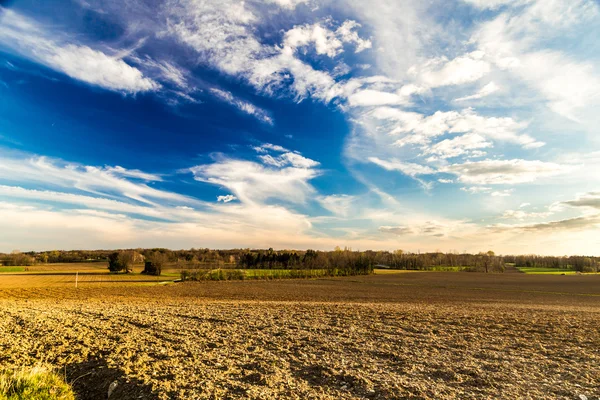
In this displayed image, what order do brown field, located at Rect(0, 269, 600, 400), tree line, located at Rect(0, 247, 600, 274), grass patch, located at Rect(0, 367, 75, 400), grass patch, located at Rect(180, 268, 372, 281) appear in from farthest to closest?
tree line, located at Rect(0, 247, 600, 274)
grass patch, located at Rect(180, 268, 372, 281)
brown field, located at Rect(0, 269, 600, 400)
grass patch, located at Rect(0, 367, 75, 400)

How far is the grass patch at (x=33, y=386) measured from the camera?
802cm

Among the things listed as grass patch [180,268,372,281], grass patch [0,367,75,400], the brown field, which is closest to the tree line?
grass patch [180,268,372,281]

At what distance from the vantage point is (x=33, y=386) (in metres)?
8.51

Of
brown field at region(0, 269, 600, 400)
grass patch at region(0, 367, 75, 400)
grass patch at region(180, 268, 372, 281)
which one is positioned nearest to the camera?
grass patch at region(0, 367, 75, 400)

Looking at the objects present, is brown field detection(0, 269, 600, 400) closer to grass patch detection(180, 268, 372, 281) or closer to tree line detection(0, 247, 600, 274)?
grass patch detection(180, 268, 372, 281)

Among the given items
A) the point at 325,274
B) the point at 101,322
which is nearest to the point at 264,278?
the point at 325,274

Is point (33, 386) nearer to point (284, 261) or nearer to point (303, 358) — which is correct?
point (303, 358)

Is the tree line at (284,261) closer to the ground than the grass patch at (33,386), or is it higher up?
closer to the ground

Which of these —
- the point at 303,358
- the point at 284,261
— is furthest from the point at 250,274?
the point at 303,358

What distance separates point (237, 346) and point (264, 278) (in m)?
74.6

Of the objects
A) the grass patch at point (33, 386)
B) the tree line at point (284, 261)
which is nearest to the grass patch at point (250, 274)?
the tree line at point (284, 261)

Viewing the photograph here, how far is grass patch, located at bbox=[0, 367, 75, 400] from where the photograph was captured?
Result: 8.02 m

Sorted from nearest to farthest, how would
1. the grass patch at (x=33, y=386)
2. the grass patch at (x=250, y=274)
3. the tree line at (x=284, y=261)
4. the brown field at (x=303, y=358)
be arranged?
1. the grass patch at (x=33, y=386)
2. the brown field at (x=303, y=358)
3. the grass patch at (x=250, y=274)
4. the tree line at (x=284, y=261)

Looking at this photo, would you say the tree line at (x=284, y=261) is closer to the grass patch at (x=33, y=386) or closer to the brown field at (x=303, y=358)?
the brown field at (x=303, y=358)
